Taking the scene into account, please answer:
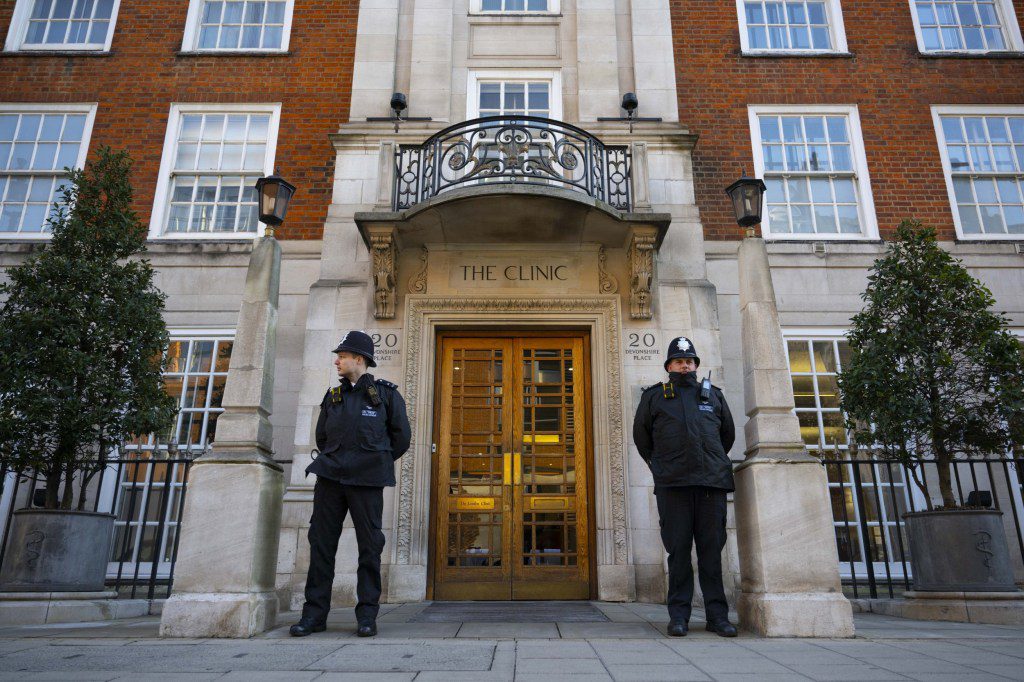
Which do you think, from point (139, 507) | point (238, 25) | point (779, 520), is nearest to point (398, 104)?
point (238, 25)

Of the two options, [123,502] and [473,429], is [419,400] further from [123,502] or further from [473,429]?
[123,502]

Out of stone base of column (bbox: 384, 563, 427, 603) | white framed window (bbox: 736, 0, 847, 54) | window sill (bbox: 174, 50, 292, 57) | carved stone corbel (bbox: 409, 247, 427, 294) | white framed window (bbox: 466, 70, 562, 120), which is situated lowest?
stone base of column (bbox: 384, 563, 427, 603)

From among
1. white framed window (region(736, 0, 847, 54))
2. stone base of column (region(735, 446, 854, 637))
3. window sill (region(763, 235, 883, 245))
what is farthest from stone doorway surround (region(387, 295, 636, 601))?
white framed window (region(736, 0, 847, 54))

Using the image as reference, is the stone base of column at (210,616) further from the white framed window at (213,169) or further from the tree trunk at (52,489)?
the white framed window at (213,169)

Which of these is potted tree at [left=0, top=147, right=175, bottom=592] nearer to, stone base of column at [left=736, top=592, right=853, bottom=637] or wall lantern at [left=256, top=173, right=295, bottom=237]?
wall lantern at [left=256, top=173, right=295, bottom=237]

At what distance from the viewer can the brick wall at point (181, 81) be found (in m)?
10.6

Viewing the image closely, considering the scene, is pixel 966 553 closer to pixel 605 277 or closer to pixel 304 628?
pixel 605 277

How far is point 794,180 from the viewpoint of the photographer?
1052cm

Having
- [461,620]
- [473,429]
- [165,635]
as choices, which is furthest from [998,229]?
[165,635]

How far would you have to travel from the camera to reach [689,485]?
494 cm

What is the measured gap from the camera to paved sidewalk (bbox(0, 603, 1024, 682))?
347cm

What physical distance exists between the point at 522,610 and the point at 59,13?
40.9ft

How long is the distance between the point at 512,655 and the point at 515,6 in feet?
33.2

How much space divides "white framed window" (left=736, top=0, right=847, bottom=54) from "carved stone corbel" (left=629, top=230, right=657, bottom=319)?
16.9 ft
